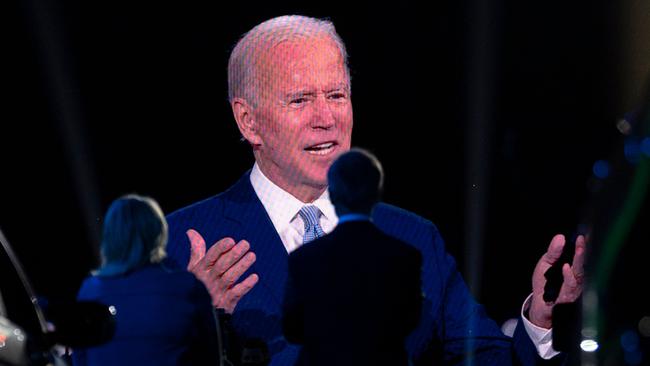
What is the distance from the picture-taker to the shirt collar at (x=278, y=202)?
3160mm

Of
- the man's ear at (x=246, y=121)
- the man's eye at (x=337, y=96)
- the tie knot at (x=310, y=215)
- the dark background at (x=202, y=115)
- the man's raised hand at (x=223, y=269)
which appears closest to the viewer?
the man's raised hand at (x=223, y=269)

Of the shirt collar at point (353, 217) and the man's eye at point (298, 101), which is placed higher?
the man's eye at point (298, 101)

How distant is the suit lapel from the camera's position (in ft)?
9.99

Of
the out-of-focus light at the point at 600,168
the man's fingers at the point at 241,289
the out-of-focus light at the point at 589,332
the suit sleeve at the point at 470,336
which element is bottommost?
the suit sleeve at the point at 470,336

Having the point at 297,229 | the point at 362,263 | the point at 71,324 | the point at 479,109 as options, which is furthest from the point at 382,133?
the point at 71,324

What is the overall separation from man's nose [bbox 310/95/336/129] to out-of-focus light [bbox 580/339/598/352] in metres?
1.26

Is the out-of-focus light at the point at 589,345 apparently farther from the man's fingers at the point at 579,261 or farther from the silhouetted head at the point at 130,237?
the silhouetted head at the point at 130,237

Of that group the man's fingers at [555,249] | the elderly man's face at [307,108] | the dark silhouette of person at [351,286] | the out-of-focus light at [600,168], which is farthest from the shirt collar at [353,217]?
the out-of-focus light at [600,168]

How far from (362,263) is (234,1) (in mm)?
1750

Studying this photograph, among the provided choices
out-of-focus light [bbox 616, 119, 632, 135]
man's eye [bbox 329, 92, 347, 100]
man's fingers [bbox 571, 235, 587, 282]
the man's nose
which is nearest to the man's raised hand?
the man's nose

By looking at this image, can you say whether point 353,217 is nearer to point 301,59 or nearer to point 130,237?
point 130,237

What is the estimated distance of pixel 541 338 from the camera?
115 inches

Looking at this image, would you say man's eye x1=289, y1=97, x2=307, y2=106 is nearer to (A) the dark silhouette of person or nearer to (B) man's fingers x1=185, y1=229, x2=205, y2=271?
(B) man's fingers x1=185, y1=229, x2=205, y2=271

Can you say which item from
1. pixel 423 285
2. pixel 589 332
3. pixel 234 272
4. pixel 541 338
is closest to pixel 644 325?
pixel 589 332
